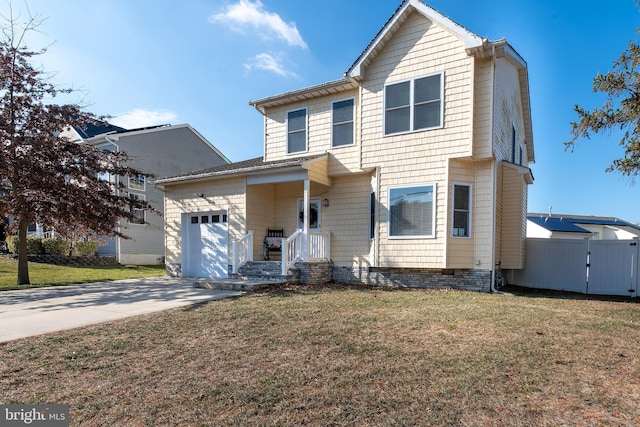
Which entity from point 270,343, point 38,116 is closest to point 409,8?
point 270,343

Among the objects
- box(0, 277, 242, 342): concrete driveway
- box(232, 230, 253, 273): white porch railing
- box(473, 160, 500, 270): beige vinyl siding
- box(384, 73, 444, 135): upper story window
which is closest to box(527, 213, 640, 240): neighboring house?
box(473, 160, 500, 270): beige vinyl siding

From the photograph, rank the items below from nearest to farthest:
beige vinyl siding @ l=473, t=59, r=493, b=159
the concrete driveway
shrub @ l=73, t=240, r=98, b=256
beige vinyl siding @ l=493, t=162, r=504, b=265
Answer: the concrete driveway
beige vinyl siding @ l=473, t=59, r=493, b=159
beige vinyl siding @ l=493, t=162, r=504, b=265
shrub @ l=73, t=240, r=98, b=256

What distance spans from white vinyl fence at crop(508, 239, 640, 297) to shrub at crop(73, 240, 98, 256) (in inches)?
846

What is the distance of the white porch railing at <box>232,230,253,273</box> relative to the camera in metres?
11.2

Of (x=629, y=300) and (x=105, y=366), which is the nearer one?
(x=105, y=366)

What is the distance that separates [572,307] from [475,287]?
7.66ft

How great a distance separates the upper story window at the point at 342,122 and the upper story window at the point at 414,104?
130 cm

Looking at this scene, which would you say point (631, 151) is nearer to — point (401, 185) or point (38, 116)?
point (401, 185)

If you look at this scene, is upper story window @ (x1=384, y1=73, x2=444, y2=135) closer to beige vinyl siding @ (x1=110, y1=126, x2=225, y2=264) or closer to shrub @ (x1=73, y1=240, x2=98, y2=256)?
beige vinyl siding @ (x1=110, y1=126, x2=225, y2=264)

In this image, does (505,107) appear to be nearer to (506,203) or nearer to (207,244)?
(506,203)

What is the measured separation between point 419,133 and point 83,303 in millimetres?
9579

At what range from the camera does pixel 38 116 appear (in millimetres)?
11625

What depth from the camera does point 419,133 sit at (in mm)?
9992

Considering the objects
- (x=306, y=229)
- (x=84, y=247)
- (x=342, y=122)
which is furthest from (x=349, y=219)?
(x=84, y=247)
